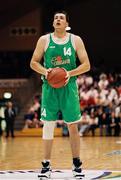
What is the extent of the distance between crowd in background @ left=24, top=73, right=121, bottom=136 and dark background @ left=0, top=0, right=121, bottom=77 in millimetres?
6405

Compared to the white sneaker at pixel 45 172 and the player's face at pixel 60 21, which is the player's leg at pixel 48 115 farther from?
the player's face at pixel 60 21

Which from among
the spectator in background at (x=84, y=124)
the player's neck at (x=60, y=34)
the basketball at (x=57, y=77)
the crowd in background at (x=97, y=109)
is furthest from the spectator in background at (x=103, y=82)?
the basketball at (x=57, y=77)

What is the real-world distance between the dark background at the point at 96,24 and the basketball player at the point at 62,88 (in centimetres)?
2067

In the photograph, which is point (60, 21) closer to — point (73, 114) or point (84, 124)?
point (73, 114)

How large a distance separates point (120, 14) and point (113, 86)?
7.82 meters

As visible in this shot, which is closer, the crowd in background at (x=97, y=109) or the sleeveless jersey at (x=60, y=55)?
the sleeveless jersey at (x=60, y=55)

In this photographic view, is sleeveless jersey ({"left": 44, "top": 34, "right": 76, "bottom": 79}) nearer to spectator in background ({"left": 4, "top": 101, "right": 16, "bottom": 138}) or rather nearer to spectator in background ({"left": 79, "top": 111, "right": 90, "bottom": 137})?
spectator in background ({"left": 79, "top": 111, "right": 90, "bottom": 137})

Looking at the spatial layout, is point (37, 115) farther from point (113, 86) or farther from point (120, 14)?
point (120, 14)

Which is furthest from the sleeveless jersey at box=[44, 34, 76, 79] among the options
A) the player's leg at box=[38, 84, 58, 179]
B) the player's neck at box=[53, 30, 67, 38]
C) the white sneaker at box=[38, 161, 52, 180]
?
the white sneaker at box=[38, 161, 52, 180]

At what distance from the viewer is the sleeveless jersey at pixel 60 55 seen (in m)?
6.59

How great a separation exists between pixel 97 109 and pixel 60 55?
483 inches

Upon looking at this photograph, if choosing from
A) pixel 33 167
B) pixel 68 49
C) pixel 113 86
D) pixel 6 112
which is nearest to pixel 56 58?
pixel 68 49

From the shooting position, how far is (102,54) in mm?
28578

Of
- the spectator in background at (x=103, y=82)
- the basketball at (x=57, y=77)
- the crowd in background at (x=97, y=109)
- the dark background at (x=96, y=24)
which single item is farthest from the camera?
the dark background at (x=96, y=24)
